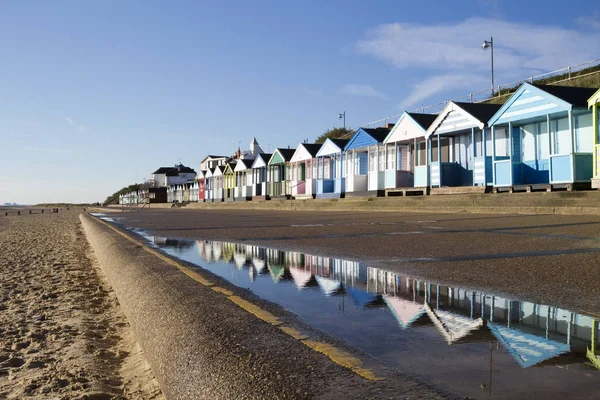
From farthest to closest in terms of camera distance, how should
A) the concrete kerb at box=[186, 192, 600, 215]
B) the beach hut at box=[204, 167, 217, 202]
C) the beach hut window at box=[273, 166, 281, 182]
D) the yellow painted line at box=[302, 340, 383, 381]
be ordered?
the beach hut at box=[204, 167, 217, 202]
the beach hut window at box=[273, 166, 281, 182]
the concrete kerb at box=[186, 192, 600, 215]
the yellow painted line at box=[302, 340, 383, 381]

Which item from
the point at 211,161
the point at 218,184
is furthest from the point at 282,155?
the point at 211,161

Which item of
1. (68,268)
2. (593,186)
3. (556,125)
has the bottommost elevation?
(68,268)

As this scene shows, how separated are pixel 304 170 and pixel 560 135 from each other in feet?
83.9

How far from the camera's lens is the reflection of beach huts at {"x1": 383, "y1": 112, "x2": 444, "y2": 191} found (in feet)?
82.8

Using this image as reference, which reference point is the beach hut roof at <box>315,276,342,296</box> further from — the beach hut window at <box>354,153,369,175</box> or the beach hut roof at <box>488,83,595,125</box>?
the beach hut window at <box>354,153,369,175</box>

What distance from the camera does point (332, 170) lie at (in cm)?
3822

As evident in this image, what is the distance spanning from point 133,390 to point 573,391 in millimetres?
2459

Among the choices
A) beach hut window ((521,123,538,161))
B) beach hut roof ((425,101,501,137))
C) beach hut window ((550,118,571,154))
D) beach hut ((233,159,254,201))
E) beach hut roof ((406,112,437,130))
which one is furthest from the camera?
beach hut ((233,159,254,201))

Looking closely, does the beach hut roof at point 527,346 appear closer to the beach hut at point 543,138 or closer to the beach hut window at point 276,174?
the beach hut at point 543,138

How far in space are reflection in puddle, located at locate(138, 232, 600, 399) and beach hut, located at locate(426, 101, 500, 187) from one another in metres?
17.7

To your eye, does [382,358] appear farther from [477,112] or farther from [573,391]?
[477,112]

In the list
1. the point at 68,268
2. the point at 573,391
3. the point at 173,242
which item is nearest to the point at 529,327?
the point at 573,391

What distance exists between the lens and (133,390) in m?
3.12

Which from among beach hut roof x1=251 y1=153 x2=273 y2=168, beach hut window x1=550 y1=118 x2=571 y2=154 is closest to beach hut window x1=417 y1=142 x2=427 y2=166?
beach hut window x1=550 y1=118 x2=571 y2=154
